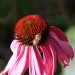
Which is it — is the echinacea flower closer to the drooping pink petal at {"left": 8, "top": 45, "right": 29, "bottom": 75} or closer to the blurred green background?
the drooping pink petal at {"left": 8, "top": 45, "right": 29, "bottom": 75}

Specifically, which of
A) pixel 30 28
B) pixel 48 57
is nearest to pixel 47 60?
pixel 48 57

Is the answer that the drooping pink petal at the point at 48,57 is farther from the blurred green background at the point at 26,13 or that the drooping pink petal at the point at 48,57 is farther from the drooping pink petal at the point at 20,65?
→ the blurred green background at the point at 26,13

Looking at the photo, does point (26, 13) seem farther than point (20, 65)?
Yes

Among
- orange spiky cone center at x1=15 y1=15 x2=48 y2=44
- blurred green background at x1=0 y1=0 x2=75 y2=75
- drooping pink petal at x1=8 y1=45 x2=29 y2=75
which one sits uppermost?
orange spiky cone center at x1=15 y1=15 x2=48 y2=44

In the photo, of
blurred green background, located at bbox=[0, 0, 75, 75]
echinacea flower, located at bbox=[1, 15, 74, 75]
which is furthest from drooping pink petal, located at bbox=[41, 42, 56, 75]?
blurred green background, located at bbox=[0, 0, 75, 75]

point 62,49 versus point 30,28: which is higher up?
point 30,28

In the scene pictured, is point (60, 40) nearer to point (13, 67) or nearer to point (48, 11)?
point (13, 67)

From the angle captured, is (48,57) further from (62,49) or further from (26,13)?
(26,13)
